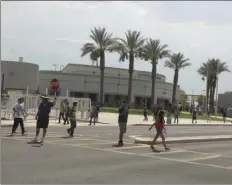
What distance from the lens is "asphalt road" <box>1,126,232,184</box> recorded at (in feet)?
33.8

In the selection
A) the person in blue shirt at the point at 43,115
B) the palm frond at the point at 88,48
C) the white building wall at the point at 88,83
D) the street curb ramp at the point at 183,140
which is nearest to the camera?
the person in blue shirt at the point at 43,115

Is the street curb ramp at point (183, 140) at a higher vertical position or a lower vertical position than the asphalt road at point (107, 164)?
higher

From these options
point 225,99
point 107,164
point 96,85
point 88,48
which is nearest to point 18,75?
point 88,48

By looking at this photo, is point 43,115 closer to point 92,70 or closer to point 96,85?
point 96,85

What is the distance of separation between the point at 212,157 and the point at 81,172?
20.3 feet

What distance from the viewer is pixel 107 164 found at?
1263cm

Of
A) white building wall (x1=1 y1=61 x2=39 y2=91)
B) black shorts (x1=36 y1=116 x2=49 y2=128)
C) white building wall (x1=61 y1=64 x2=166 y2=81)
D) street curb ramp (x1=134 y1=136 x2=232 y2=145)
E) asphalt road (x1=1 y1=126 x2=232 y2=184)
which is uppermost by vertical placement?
white building wall (x1=61 y1=64 x2=166 y2=81)

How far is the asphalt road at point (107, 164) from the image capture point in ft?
33.8

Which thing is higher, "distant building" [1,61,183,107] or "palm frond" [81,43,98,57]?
"palm frond" [81,43,98,57]

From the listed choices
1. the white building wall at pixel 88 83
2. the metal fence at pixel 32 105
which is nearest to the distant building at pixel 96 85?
the white building wall at pixel 88 83

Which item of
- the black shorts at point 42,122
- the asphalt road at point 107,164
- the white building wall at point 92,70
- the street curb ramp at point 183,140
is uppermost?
the white building wall at point 92,70

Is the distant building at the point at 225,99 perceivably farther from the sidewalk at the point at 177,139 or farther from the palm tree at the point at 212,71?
the sidewalk at the point at 177,139

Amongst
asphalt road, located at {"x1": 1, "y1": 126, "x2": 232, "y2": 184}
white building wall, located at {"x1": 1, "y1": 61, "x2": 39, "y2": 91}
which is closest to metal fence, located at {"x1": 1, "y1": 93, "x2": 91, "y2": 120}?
asphalt road, located at {"x1": 1, "y1": 126, "x2": 232, "y2": 184}

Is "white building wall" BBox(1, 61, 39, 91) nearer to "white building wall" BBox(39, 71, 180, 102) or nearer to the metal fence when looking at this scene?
"white building wall" BBox(39, 71, 180, 102)
